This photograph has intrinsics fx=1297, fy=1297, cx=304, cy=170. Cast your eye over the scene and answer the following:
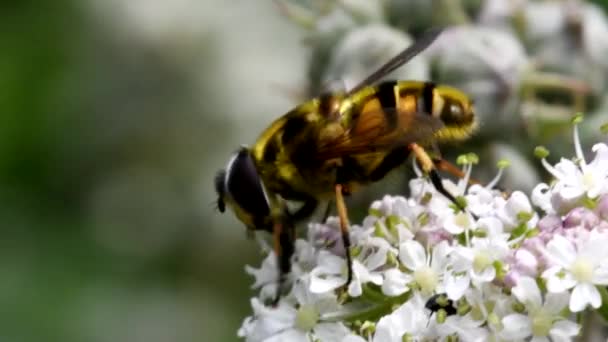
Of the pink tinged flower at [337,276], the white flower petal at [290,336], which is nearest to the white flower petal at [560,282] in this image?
the pink tinged flower at [337,276]

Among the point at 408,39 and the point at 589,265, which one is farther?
the point at 408,39

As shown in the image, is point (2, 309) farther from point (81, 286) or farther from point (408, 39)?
point (408, 39)

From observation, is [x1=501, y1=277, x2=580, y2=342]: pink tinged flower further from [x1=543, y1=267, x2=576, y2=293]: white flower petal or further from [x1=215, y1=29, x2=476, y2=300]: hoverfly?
[x1=215, y1=29, x2=476, y2=300]: hoverfly

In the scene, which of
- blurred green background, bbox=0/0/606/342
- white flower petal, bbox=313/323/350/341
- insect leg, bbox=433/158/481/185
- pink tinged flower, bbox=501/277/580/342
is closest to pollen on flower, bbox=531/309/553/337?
pink tinged flower, bbox=501/277/580/342

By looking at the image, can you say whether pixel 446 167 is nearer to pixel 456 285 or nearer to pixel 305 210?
pixel 305 210

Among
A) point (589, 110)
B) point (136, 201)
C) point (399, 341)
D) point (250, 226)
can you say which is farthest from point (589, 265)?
point (136, 201)

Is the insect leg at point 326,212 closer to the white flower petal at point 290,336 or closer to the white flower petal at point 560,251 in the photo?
the white flower petal at point 290,336
